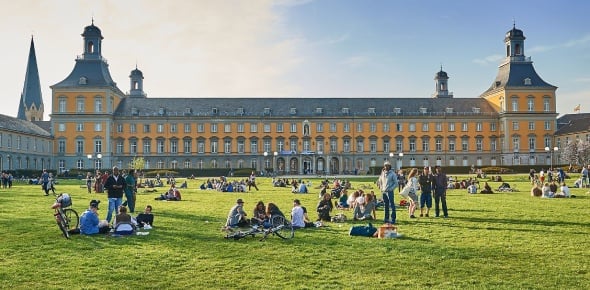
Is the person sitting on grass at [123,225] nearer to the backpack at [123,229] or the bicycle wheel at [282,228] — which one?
the backpack at [123,229]

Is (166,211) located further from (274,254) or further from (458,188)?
(458,188)

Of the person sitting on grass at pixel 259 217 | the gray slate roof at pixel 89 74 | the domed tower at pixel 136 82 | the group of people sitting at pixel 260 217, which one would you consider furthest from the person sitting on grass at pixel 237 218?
the domed tower at pixel 136 82

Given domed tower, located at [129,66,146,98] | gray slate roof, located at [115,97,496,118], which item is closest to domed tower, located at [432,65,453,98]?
gray slate roof, located at [115,97,496,118]

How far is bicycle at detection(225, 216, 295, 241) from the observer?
43.3 feet

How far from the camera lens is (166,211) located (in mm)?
20312

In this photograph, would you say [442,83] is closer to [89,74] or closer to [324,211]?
[89,74]

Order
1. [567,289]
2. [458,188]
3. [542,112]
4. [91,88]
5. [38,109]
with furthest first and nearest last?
[38,109], [542,112], [91,88], [458,188], [567,289]

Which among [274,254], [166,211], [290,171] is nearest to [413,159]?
[290,171]

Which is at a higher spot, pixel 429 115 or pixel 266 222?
pixel 429 115

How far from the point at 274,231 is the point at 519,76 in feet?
251

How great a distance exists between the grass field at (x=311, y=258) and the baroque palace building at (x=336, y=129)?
207 feet

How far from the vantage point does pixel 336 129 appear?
81.9 m

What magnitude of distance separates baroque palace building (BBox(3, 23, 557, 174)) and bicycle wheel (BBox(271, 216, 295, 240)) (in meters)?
62.9

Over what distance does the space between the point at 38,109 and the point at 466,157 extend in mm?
81744
